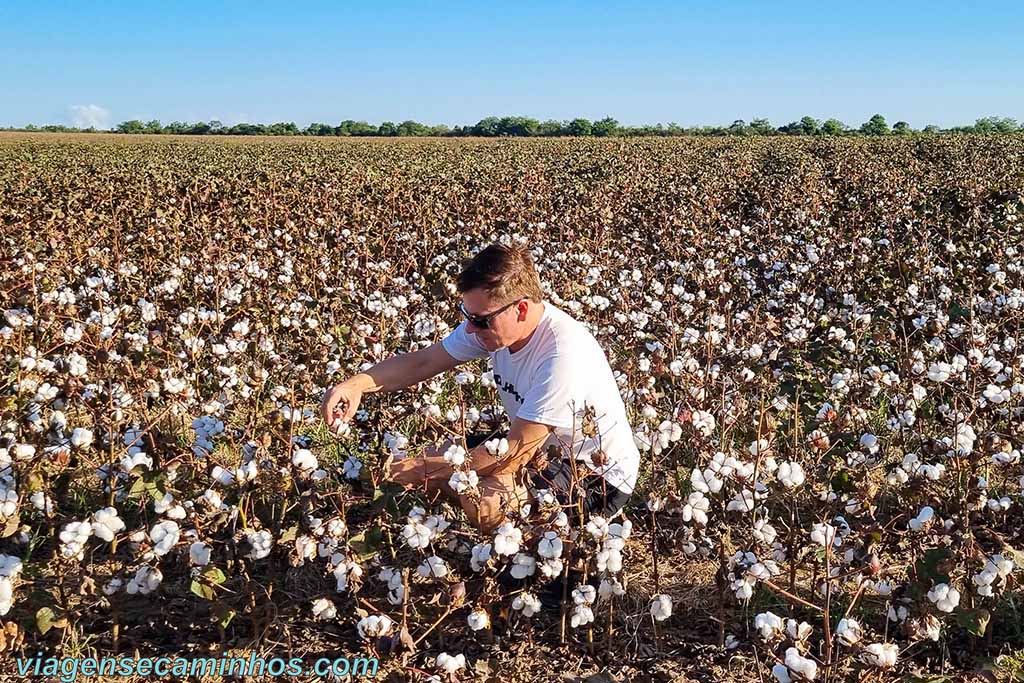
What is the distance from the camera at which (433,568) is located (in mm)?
2516

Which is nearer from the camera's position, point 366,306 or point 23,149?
point 366,306

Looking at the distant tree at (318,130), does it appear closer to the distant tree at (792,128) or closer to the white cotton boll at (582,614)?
the distant tree at (792,128)

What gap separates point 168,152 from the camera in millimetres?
31219

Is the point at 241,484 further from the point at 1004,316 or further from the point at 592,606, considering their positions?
the point at 1004,316

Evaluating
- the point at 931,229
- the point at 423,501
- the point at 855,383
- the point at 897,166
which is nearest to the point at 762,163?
the point at 897,166

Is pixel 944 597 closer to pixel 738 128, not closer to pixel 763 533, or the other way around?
pixel 763 533

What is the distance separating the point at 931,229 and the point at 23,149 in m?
29.8

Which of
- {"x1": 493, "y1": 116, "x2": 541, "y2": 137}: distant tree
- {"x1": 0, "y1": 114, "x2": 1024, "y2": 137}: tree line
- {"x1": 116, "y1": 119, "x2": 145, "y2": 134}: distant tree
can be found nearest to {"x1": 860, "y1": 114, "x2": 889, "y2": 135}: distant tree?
{"x1": 0, "y1": 114, "x2": 1024, "y2": 137}: tree line

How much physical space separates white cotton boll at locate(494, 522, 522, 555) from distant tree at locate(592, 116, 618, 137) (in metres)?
58.9

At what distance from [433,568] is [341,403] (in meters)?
0.84

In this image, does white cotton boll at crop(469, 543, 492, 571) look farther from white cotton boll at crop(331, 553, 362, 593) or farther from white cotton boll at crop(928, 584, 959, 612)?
white cotton boll at crop(928, 584, 959, 612)

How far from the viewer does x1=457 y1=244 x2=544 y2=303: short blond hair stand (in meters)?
2.88

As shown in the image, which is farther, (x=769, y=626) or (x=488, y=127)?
(x=488, y=127)

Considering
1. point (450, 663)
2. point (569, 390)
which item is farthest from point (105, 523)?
point (569, 390)
